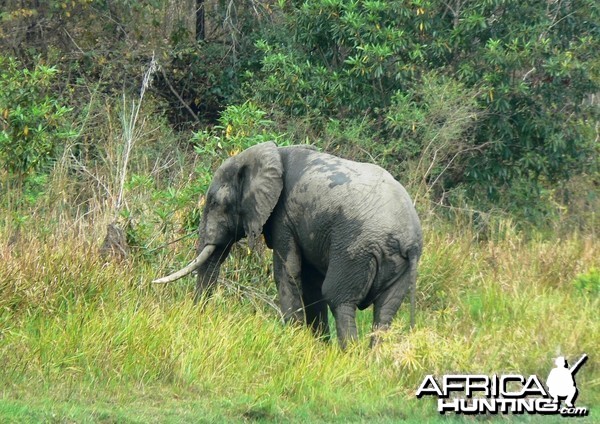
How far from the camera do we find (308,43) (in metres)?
15.9

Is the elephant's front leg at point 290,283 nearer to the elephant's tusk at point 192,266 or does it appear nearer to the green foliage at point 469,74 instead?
the elephant's tusk at point 192,266

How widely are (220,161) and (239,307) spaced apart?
2019 millimetres

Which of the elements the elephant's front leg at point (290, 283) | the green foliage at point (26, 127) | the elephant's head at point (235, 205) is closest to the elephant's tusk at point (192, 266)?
the elephant's head at point (235, 205)

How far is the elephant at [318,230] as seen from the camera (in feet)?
32.2

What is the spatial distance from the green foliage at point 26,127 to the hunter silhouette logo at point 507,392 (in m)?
5.50

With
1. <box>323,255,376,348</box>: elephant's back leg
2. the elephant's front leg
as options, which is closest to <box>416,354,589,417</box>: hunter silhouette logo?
<box>323,255,376,348</box>: elephant's back leg

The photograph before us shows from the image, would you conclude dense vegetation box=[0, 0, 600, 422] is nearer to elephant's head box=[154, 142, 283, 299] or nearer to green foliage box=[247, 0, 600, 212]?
green foliage box=[247, 0, 600, 212]

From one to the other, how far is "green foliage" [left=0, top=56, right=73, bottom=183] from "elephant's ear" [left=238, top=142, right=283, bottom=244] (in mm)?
2527

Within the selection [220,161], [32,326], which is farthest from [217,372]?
[220,161]

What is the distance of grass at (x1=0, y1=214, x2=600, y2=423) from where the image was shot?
8148mm

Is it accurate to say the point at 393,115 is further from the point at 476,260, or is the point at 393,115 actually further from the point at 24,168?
the point at 24,168

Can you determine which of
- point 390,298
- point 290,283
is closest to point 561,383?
point 390,298

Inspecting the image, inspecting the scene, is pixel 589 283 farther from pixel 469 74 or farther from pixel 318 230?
pixel 469 74

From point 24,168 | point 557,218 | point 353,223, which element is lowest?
point 557,218
